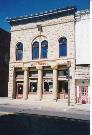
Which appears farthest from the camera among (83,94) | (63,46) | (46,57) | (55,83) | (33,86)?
(33,86)

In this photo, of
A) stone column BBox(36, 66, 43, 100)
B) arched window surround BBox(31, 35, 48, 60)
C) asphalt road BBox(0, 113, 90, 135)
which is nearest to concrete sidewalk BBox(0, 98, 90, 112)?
stone column BBox(36, 66, 43, 100)

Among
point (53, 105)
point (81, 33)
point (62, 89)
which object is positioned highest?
point (81, 33)

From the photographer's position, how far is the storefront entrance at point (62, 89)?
95.0ft

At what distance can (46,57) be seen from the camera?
30203 millimetres

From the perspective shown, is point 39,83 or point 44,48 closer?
point 39,83

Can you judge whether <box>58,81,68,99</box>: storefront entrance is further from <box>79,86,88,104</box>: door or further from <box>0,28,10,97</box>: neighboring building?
<box>0,28,10,97</box>: neighboring building

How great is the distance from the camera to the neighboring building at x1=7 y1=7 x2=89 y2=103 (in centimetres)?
2798

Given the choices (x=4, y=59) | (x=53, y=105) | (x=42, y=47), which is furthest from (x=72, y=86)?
(x=4, y=59)

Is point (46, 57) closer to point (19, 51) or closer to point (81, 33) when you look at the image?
point (19, 51)

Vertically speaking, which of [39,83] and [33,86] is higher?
[39,83]

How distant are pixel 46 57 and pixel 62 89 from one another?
4.59 metres

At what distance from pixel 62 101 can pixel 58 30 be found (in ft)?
28.9

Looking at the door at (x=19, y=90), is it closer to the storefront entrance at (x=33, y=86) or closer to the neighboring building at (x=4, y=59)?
the storefront entrance at (x=33, y=86)

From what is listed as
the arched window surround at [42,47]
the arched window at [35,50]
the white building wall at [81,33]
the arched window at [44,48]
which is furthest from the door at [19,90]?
the white building wall at [81,33]
